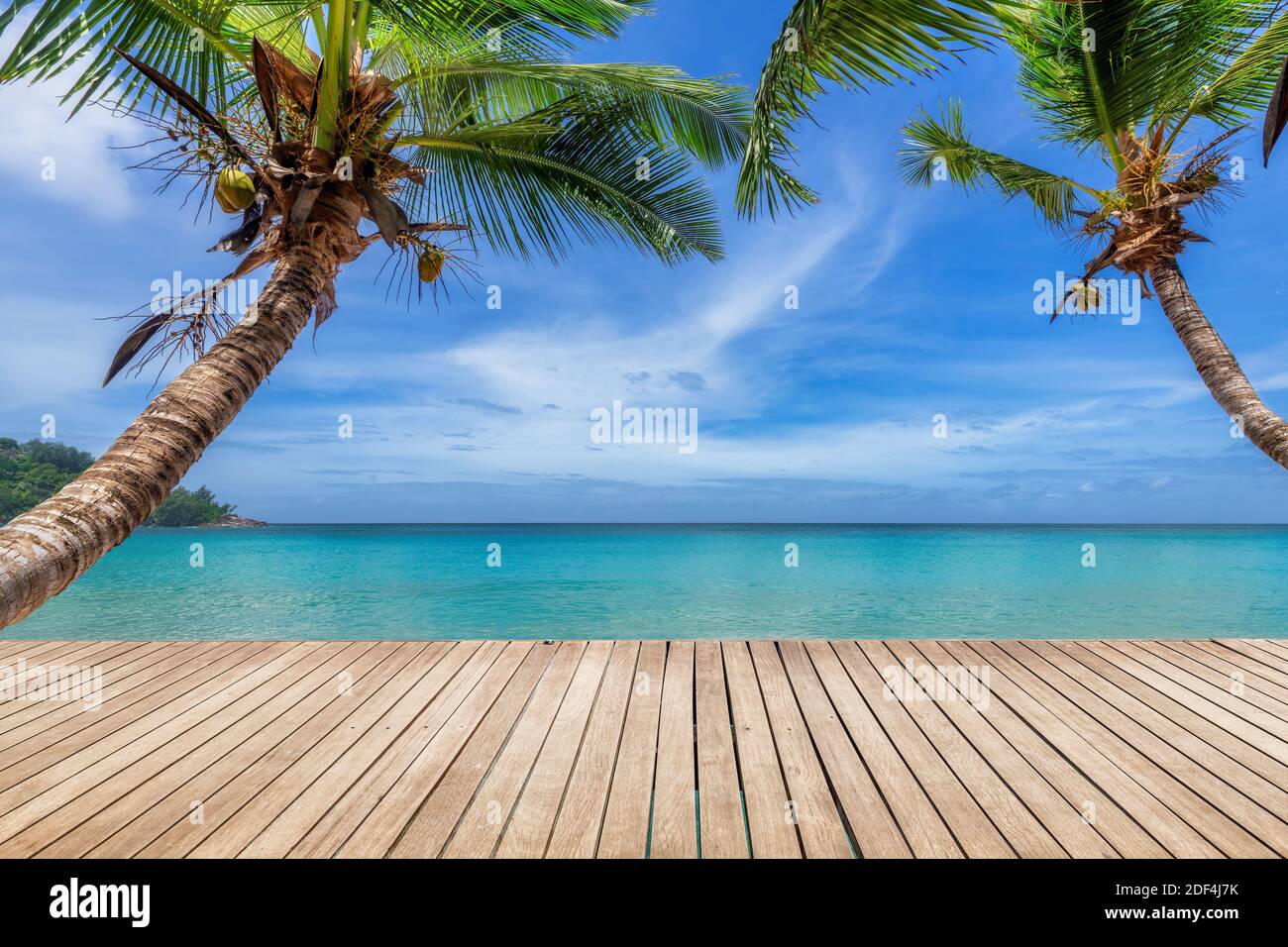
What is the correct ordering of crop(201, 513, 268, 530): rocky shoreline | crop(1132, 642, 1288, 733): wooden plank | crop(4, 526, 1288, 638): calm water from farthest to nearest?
crop(201, 513, 268, 530): rocky shoreline
crop(4, 526, 1288, 638): calm water
crop(1132, 642, 1288, 733): wooden plank

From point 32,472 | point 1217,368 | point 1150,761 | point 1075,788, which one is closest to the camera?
point 1075,788

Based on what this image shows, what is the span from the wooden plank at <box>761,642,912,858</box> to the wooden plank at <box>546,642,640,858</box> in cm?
82

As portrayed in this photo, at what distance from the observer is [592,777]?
2.50 m

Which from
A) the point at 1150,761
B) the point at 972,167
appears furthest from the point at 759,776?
the point at 972,167

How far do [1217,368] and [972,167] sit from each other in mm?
3459

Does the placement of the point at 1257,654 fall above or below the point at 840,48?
below

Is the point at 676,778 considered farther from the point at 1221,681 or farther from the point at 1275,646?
the point at 1275,646

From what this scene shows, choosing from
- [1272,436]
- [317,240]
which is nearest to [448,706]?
[317,240]

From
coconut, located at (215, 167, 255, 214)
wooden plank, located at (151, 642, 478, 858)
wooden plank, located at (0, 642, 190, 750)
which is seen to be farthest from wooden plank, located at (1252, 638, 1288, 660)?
wooden plank, located at (0, 642, 190, 750)

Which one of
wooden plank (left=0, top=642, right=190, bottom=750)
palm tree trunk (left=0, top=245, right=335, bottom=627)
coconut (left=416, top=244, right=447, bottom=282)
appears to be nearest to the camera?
palm tree trunk (left=0, top=245, right=335, bottom=627)

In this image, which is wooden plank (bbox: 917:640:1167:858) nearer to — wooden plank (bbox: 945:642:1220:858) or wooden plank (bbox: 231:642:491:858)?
wooden plank (bbox: 945:642:1220:858)

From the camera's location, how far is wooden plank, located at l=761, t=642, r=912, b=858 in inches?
80.1

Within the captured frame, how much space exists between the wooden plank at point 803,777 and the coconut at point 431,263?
2931 mm

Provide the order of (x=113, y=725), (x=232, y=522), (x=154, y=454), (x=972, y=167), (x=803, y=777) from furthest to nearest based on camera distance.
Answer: (x=232, y=522), (x=972, y=167), (x=113, y=725), (x=803, y=777), (x=154, y=454)
